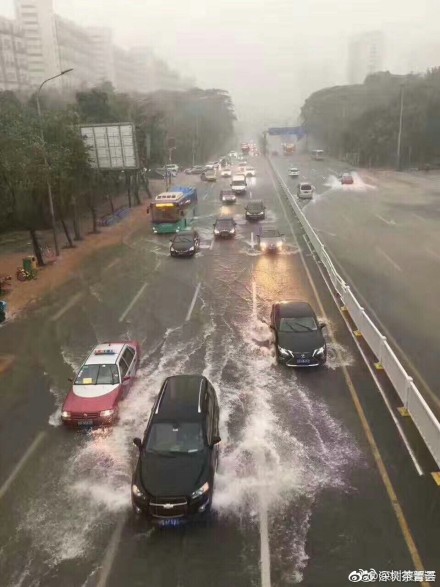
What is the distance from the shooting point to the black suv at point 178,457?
31.0 ft

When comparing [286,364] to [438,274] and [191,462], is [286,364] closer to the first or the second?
[191,462]

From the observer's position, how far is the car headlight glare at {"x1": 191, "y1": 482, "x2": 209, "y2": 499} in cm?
948

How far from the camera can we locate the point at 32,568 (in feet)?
29.0

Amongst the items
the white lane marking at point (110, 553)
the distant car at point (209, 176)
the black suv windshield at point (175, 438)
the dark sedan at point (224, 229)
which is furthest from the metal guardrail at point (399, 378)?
the distant car at point (209, 176)

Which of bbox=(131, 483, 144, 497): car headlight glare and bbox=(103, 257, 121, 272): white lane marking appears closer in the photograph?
bbox=(131, 483, 144, 497): car headlight glare

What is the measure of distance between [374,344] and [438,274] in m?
10.6

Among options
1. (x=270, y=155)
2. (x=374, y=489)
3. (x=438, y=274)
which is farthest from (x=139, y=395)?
(x=270, y=155)

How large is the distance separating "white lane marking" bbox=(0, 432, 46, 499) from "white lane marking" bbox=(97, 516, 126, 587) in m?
3.01

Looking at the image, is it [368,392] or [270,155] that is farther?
[270,155]

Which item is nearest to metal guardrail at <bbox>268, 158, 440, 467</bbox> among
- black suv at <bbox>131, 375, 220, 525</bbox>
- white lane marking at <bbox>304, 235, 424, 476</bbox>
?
white lane marking at <bbox>304, 235, 424, 476</bbox>

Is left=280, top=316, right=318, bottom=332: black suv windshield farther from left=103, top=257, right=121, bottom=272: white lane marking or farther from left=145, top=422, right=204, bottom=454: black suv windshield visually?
left=103, top=257, right=121, bottom=272: white lane marking

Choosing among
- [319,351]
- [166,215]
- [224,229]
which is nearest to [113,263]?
[224,229]

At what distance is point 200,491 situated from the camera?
9.56 metres

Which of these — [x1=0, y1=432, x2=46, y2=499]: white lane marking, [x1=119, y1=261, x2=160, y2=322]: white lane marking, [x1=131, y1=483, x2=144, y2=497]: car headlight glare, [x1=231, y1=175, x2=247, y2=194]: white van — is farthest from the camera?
[x1=231, y1=175, x2=247, y2=194]: white van
